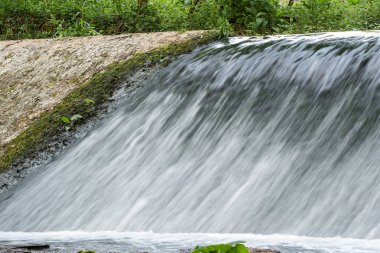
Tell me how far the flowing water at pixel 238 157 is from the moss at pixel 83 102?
353 millimetres

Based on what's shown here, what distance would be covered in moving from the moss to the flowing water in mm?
353

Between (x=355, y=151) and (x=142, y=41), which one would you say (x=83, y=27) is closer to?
(x=142, y=41)

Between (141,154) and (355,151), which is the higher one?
(355,151)

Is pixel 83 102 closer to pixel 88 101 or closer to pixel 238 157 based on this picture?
pixel 88 101

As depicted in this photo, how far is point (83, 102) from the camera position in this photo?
7207 mm

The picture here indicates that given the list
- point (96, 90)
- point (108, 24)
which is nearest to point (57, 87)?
point (96, 90)

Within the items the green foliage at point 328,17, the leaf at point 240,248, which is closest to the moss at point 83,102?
the green foliage at point 328,17

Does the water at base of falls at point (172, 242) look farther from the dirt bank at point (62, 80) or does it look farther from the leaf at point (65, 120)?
the leaf at point (65, 120)

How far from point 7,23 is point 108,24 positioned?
1656 mm

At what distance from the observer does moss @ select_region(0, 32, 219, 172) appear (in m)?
6.75

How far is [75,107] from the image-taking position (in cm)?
715

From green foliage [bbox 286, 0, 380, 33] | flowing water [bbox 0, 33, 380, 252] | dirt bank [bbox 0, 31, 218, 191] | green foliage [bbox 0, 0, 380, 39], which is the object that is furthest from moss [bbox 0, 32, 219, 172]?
green foliage [bbox 286, 0, 380, 33]

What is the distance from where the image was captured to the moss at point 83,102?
6.75m

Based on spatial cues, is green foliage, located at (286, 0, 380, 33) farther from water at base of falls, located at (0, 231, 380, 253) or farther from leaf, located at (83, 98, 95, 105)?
water at base of falls, located at (0, 231, 380, 253)
